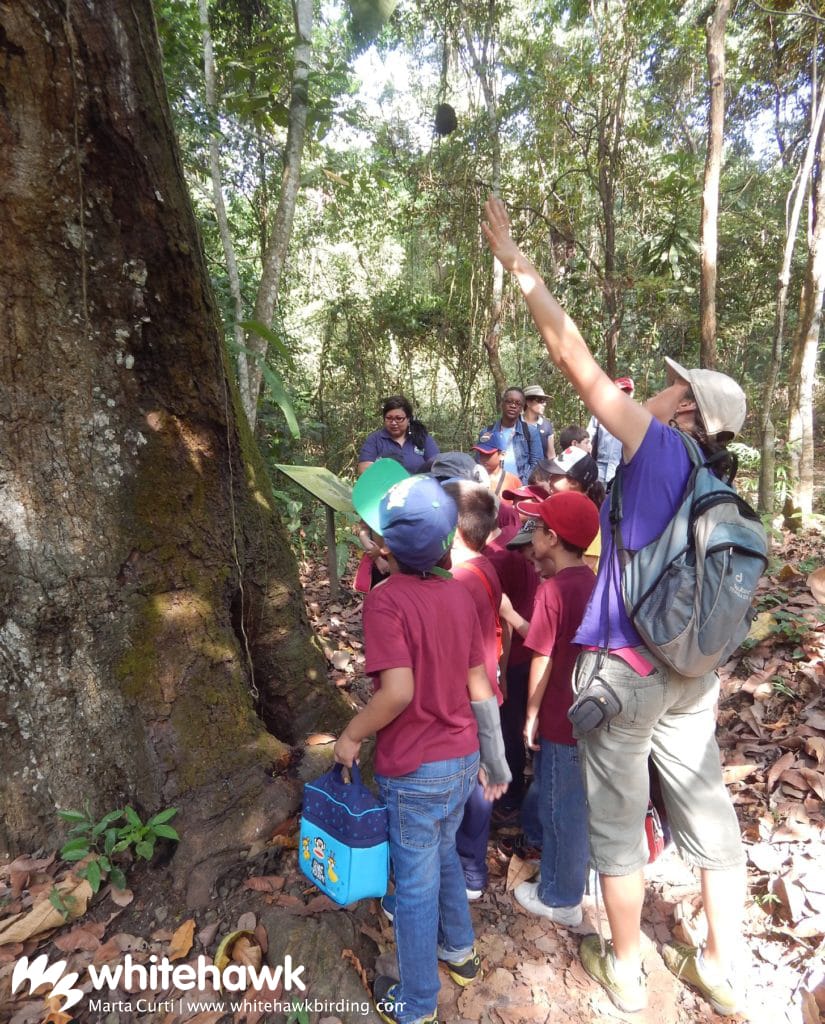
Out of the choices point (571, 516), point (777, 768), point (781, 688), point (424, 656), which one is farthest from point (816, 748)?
point (424, 656)

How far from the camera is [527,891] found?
8.81 ft

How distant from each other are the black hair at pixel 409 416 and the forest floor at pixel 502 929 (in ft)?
11.5

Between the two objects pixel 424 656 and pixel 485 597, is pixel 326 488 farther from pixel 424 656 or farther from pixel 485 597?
pixel 424 656

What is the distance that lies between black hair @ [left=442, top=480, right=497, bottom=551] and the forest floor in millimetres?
1431

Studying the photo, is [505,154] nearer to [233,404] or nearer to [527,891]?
[233,404]

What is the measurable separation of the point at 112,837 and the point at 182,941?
0.47 meters

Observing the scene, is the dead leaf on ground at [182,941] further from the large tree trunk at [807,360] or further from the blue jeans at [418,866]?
the large tree trunk at [807,360]

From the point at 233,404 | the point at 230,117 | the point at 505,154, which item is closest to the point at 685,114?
the point at 505,154

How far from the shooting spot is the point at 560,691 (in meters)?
2.51

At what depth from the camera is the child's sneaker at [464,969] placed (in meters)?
2.26

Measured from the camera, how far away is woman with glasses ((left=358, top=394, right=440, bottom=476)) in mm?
5324

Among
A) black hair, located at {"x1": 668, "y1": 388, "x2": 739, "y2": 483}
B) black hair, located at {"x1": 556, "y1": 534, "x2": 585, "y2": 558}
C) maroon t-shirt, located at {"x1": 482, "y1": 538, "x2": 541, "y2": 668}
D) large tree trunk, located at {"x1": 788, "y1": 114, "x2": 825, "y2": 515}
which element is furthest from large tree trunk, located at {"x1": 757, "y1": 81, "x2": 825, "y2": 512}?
black hair, located at {"x1": 668, "y1": 388, "x2": 739, "y2": 483}

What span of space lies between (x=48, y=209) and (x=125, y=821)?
235cm

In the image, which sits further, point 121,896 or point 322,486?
point 322,486
